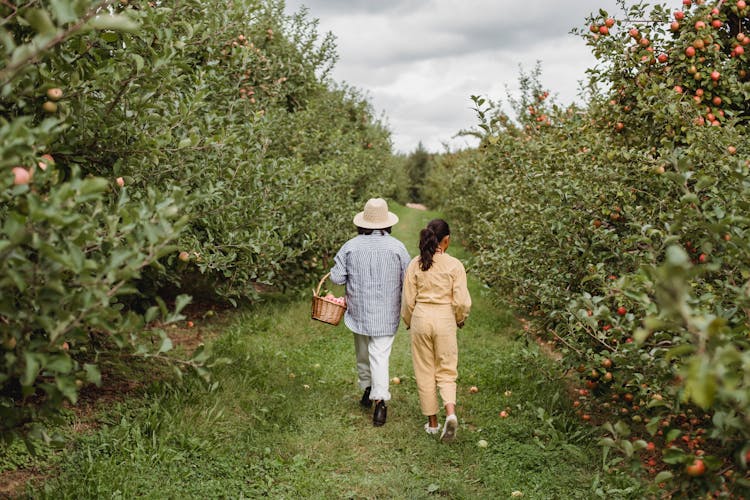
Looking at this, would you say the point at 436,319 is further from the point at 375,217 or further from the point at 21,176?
the point at 21,176

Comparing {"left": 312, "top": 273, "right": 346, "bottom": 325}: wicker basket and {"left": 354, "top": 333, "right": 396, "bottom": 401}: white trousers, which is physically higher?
{"left": 312, "top": 273, "right": 346, "bottom": 325}: wicker basket

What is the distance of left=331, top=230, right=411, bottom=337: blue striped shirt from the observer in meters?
4.75

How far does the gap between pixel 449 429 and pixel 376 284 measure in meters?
1.27

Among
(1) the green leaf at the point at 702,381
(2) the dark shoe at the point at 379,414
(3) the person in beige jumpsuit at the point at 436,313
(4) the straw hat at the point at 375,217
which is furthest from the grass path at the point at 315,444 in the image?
(1) the green leaf at the point at 702,381

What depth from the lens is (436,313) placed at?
4414 millimetres

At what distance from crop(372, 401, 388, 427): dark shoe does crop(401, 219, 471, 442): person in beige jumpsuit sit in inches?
15.2

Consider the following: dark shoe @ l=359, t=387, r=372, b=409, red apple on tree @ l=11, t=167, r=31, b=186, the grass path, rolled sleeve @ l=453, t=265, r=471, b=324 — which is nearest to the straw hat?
rolled sleeve @ l=453, t=265, r=471, b=324

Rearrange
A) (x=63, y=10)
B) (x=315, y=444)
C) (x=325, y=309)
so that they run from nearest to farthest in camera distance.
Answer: (x=63, y=10)
(x=315, y=444)
(x=325, y=309)

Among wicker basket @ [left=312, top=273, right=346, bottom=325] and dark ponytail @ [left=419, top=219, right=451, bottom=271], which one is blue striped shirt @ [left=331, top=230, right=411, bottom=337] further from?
dark ponytail @ [left=419, top=219, right=451, bottom=271]

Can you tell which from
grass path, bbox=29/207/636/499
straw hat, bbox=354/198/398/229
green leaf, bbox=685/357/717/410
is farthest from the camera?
straw hat, bbox=354/198/398/229

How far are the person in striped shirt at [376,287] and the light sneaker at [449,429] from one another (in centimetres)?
57

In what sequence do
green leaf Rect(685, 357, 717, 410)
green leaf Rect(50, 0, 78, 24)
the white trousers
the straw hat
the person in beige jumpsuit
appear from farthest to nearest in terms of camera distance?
1. the straw hat
2. the white trousers
3. the person in beige jumpsuit
4. green leaf Rect(50, 0, 78, 24)
5. green leaf Rect(685, 357, 717, 410)

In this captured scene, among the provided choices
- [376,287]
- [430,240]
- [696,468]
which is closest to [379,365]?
[376,287]

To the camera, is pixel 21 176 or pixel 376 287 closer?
pixel 21 176
